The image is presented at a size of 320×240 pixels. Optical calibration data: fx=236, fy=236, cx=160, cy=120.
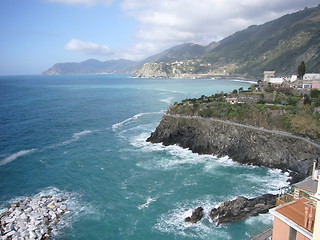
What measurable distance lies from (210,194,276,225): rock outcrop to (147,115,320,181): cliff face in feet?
32.9

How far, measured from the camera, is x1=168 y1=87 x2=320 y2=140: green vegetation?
39.1m

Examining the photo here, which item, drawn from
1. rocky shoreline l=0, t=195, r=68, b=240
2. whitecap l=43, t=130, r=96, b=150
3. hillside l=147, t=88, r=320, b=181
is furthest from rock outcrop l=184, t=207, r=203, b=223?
whitecap l=43, t=130, r=96, b=150

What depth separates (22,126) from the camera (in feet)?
200

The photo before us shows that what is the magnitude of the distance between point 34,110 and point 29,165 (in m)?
47.7

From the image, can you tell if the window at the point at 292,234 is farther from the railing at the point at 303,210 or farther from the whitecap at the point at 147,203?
the whitecap at the point at 147,203

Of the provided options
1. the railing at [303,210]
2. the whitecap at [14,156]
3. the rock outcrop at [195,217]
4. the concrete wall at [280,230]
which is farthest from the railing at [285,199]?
the whitecap at [14,156]

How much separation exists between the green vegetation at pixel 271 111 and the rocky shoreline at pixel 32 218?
3179 cm

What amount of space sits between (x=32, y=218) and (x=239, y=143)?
109 feet

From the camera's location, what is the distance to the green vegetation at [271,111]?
39119mm

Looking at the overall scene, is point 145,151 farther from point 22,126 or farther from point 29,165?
point 22,126

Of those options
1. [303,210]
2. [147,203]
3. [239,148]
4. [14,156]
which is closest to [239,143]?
[239,148]

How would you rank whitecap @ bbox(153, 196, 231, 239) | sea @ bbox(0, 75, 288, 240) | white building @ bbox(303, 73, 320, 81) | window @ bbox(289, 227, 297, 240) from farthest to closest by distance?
white building @ bbox(303, 73, 320, 81) < sea @ bbox(0, 75, 288, 240) < whitecap @ bbox(153, 196, 231, 239) < window @ bbox(289, 227, 297, 240)

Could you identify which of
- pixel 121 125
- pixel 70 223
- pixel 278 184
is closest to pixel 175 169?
pixel 278 184

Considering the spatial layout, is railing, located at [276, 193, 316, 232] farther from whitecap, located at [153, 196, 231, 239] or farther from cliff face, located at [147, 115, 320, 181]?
cliff face, located at [147, 115, 320, 181]
